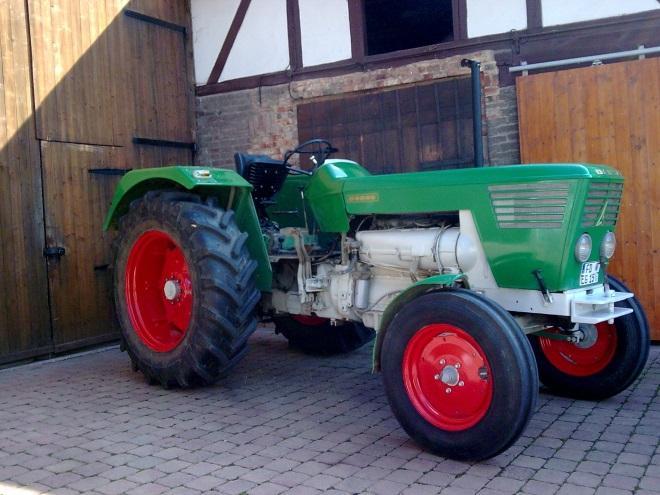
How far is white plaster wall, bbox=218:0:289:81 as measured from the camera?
739 cm

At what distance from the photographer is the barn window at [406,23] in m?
8.80

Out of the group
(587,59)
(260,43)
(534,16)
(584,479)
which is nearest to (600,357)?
(584,479)

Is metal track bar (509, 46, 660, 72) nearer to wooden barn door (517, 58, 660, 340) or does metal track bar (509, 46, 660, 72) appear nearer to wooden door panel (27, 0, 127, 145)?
wooden barn door (517, 58, 660, 340)

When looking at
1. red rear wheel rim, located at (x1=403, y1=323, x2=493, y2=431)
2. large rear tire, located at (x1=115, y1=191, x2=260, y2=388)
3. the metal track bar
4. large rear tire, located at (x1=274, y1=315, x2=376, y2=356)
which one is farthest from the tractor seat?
the metal track bar

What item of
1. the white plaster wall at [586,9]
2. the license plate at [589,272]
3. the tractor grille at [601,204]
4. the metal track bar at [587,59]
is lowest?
the license plate at [589,272]

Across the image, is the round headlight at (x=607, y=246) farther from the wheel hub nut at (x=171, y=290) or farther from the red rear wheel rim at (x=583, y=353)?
the wheel hub nut at (x=171, y=290)

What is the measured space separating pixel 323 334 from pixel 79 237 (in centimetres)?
243

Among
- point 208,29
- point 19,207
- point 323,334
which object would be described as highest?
point 208,29

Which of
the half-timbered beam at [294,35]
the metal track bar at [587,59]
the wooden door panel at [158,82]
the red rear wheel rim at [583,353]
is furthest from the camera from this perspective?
the half-timbered beam at [294,35]

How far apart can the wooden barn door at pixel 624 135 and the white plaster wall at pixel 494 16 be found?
59 cm

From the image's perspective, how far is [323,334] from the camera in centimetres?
570

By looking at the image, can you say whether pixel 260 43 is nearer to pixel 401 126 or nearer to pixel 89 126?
pixel 401 126

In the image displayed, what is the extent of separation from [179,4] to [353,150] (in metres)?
2.56

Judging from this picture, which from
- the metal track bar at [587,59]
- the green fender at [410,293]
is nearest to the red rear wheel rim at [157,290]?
the green fender at [410,293]
